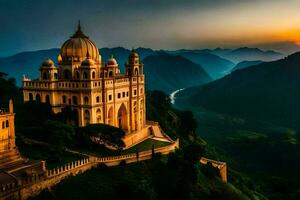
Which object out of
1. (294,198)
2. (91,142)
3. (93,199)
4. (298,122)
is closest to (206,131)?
(298,122)

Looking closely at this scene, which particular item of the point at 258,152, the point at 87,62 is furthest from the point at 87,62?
the point at 258,152

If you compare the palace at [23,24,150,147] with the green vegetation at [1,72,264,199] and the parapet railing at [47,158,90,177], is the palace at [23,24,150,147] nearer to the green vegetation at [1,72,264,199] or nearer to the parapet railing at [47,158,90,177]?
the green vegetation at [1,72,264,199]

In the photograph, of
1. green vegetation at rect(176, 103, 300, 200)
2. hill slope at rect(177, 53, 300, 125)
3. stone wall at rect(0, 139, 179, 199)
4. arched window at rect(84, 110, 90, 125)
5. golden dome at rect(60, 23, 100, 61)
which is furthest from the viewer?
hill slope at rect(177, 53, 300, 125)

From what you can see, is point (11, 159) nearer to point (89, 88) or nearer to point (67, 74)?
point (89, 88)

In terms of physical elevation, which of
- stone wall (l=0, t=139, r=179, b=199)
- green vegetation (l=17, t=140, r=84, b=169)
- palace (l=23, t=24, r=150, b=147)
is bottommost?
stone wall (l=0, t=139, r=179, b=199)

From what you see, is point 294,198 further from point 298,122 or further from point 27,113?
point 298,122

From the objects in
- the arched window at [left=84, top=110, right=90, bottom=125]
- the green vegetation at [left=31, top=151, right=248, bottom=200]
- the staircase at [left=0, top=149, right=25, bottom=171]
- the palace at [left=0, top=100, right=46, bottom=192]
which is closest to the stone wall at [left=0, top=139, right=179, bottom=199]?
the green vegetation at [left=31, top=151, right=248, bottom=200]

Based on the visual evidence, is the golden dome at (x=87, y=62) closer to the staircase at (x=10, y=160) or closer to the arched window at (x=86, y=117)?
the arched window at (x=86, y=117)
